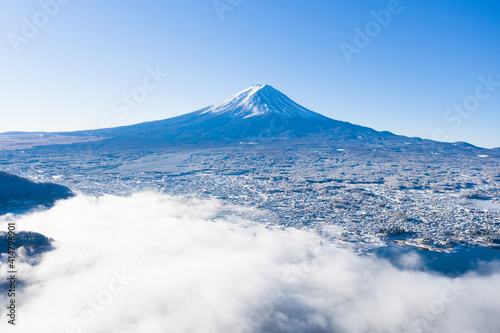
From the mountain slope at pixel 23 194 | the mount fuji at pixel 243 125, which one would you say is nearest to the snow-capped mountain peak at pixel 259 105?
the mount fuji at pixel 243 125

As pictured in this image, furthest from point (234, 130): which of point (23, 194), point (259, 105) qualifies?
point (23, 194)

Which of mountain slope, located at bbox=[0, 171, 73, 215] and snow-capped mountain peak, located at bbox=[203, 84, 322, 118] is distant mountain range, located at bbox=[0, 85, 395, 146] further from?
mountain slope, located at bbox=[0, 171, 73, 215]

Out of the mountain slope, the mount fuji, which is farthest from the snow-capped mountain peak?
the mountain slope

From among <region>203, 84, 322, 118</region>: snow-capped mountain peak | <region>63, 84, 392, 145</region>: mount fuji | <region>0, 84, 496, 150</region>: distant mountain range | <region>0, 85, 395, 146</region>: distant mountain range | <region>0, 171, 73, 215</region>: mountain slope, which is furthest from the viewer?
<region>203, 84, 322, 118</region>: snow-capped mountain peak

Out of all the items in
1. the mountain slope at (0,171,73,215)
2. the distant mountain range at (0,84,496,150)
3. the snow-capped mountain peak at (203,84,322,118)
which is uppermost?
the snow-capped mountain peak at (203,84,322,118)

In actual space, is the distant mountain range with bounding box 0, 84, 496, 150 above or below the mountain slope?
above

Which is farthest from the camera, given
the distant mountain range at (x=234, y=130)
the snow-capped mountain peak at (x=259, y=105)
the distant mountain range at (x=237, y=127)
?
the snow-capped mountain peak at (x=259, y=105)

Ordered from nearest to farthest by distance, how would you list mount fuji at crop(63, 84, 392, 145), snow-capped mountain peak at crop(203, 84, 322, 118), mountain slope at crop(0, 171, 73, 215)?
mountain slope at crop(0, 171, 73, 215) → mount fuji at crop(63, 84, 392, 145) → snow-capped mountain peak at crop(203, 84, 322, 118)

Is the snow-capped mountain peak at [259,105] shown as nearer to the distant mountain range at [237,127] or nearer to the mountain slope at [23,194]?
the distant mountain range at [237,127]

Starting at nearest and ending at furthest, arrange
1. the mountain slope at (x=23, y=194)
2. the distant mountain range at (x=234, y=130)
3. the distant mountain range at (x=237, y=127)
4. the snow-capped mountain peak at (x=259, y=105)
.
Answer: the mountain slope at (x=23, y=194)
the distant mountain range at (x=234, y=130)
the distant mountain range at (x=237, y=127)
the snow-capped mountain peak at (x=259, y=105)
